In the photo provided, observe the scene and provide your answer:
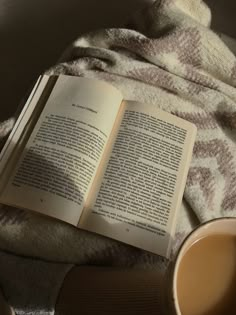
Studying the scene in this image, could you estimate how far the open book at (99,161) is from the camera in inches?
27.0

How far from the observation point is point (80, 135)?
0.72m

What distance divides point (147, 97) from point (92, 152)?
14cm

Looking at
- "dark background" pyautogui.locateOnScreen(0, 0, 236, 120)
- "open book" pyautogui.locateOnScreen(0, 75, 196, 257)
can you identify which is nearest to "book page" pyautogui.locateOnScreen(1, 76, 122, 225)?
"open book" pyautogui.locateOnScreen(0, 75, 196, 257)

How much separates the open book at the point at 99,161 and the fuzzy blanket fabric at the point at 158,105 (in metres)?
0.02

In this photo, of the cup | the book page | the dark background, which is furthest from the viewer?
the dark background

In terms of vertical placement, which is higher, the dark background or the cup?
the cup

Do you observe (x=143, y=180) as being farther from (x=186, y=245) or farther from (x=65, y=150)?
(x=186, y=245)

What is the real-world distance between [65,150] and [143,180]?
108mm

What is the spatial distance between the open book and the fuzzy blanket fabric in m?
0.02

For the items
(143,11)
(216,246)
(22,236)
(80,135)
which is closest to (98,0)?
(143,11)

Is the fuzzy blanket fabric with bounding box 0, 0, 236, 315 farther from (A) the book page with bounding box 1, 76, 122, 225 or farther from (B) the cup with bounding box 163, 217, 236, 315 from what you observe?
(B) the cup with bounding box 163, 217, 236, 315

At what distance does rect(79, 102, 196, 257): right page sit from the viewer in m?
0.69

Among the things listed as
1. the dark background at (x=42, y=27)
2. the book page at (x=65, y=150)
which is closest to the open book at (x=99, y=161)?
the book page at (x=65, y=150)

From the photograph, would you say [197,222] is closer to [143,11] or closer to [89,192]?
[89,192]
